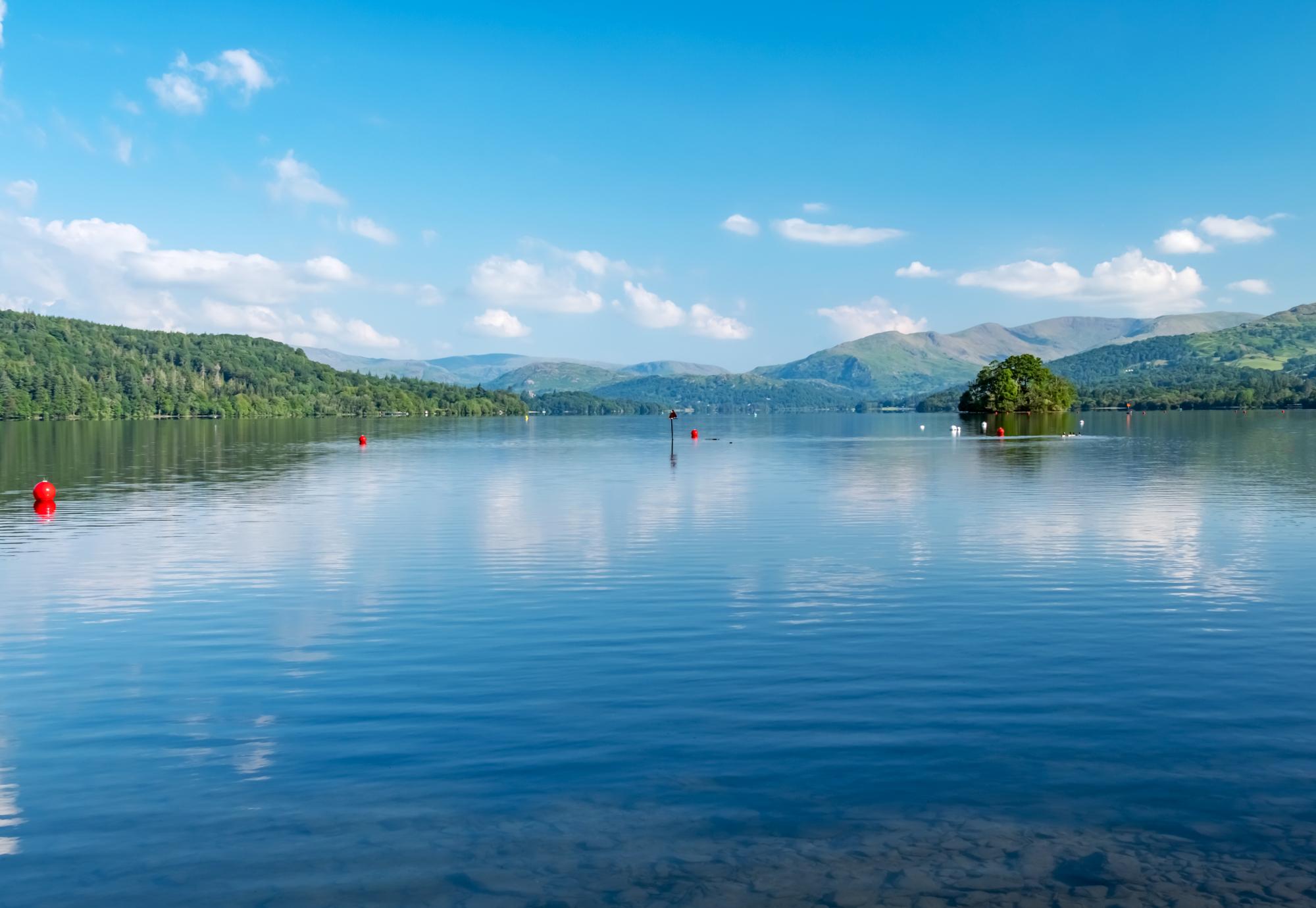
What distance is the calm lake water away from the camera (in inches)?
550

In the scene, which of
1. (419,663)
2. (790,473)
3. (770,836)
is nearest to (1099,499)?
(790,473)

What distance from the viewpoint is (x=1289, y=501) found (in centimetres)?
6200

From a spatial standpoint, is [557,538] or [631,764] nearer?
[631,764]

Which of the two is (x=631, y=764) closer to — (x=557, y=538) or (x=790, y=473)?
(x=557, y=538)

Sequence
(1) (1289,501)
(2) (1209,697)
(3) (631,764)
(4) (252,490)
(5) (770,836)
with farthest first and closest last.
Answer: (4) (252,490), (1) (1289,501), (2) (1209,697), (3) (631,764), (5) (770,836)

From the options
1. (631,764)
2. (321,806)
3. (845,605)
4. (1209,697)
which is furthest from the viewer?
(845,605)

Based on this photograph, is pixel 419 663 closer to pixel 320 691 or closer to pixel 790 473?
pixel 320 691

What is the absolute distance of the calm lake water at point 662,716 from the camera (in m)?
14.0

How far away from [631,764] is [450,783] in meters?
3.06

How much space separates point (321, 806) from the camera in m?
16.1

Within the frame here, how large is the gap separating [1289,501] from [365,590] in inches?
2136

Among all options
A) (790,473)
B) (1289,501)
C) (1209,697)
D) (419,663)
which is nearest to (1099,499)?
(1289,501)

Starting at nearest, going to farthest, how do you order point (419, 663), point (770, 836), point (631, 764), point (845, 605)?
point (770, 836)
point (631, 764)
point (419, 663)
point (845, 605)

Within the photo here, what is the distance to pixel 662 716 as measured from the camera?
68.0 feet
